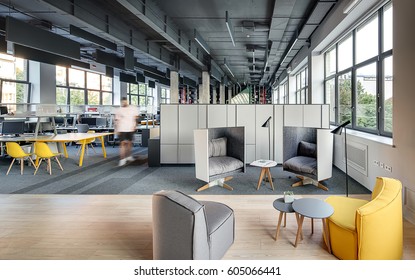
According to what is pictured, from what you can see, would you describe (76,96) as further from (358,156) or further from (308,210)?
(308,210)

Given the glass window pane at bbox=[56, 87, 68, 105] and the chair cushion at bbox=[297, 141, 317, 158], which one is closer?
the chair cushion at bbox=[297, 141, 317, 158]

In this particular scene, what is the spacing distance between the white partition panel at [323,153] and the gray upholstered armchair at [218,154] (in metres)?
1.39

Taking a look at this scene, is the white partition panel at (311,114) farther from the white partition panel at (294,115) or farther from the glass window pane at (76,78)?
the glass window pane at (76,78)

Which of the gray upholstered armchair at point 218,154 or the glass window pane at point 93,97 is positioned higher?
the glass window pane at point 93,97

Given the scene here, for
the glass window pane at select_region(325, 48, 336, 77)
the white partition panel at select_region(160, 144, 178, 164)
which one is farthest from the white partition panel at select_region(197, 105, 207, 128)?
the glass window pane at select_region(325, 48, 336, 77)

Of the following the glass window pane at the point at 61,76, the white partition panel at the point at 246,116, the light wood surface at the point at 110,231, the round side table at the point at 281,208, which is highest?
the glass window pane at the point at 61,76

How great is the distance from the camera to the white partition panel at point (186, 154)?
22.5 ft

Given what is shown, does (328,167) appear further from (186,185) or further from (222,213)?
(222,213)

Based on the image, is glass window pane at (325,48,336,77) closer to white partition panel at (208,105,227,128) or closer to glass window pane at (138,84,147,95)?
white partition panel at (208,105,227,128)

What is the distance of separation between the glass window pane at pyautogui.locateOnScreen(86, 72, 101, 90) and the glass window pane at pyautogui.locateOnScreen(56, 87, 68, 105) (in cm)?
176

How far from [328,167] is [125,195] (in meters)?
3.75

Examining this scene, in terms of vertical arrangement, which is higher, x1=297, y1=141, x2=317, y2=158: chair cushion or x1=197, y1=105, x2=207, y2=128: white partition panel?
x1=197, y1=105, x2=207, y2=128: white partition panel

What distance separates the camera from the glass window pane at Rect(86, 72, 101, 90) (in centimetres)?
1463

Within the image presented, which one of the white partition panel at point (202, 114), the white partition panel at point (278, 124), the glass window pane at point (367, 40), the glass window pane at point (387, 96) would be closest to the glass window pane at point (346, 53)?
the glass window pane at point (367, 40)
